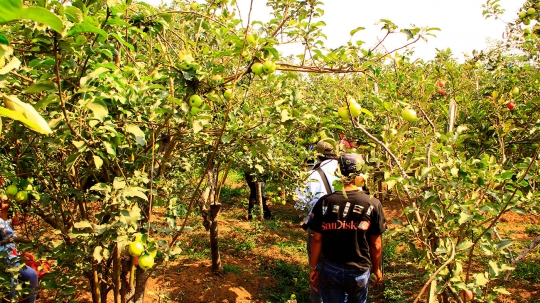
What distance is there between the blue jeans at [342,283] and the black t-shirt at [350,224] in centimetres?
6

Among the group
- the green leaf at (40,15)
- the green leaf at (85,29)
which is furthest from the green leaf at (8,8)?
the green leaf at (85,29)

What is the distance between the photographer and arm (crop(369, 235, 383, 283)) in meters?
2.64

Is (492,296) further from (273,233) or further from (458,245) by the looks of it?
(273,233)

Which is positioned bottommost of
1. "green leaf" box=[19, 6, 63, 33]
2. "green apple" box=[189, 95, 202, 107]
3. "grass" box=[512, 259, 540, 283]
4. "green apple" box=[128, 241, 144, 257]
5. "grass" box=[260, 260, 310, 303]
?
"grass" box=[260, 260, 310, 303]

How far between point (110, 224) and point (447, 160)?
1.51 meters

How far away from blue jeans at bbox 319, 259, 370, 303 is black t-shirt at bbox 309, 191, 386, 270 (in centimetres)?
6

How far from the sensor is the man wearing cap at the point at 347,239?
2523 mm

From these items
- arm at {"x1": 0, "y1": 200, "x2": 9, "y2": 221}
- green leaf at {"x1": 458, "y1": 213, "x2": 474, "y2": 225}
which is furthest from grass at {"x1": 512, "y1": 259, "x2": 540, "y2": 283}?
arm at {"x1": 0, "y1": 200, "x2": 9, "y2": 221}

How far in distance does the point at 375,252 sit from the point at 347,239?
0.32 metres

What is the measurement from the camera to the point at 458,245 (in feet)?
4.76

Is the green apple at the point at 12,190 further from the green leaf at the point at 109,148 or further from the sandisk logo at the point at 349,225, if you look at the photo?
the sandisk logo at the point at 349,225

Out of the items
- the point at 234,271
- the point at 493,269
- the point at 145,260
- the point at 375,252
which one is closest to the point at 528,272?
the point at 375,252

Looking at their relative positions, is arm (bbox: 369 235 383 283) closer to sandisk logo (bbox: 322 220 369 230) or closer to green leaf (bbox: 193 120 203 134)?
sandisk logo (bbox: 322 220 369 230)

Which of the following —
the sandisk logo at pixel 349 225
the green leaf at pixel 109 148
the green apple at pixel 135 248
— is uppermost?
the green leaf at pixel 109 148
